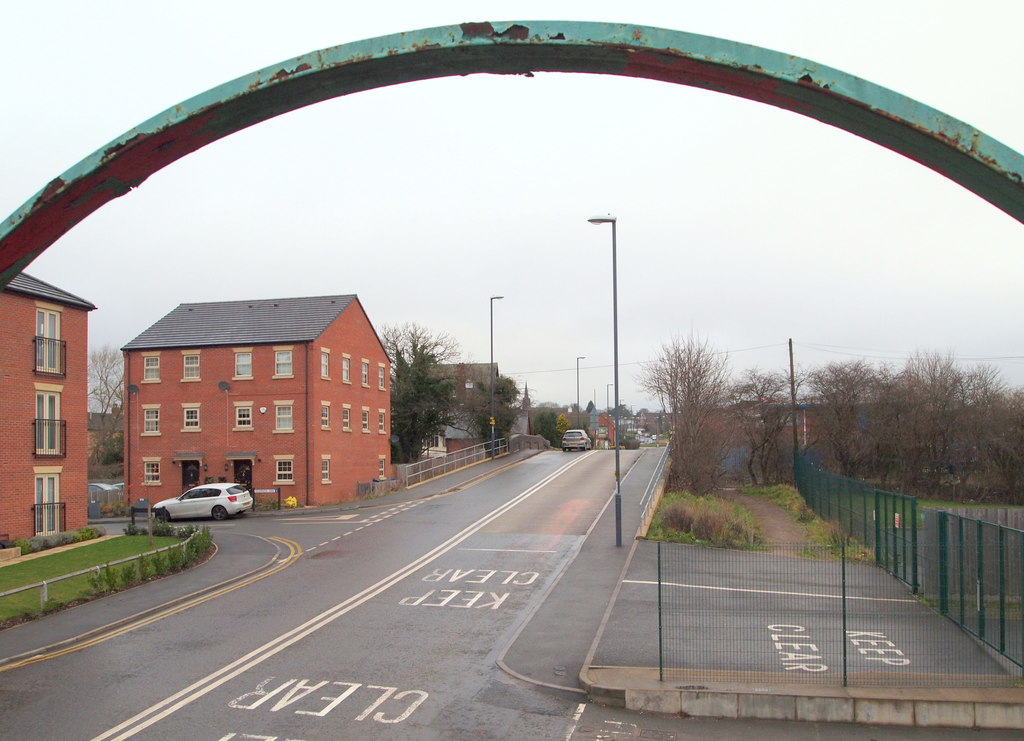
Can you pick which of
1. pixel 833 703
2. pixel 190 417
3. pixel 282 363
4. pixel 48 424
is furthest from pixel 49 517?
pixel 833 703

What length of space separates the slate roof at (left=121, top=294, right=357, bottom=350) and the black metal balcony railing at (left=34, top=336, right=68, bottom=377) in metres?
13.4

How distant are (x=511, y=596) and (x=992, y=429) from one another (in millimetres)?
35263

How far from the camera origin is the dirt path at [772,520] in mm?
28413

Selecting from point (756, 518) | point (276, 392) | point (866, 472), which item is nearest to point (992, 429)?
point (866, 472)

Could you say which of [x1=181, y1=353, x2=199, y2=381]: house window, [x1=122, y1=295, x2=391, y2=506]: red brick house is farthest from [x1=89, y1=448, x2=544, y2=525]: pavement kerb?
[x1=181, y1=353, x2=199, y2=381]: house window

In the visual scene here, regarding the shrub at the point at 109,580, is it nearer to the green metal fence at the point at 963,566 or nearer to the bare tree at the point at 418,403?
the green metal fence at the point at 963,566

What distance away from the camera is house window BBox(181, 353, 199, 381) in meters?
41.8

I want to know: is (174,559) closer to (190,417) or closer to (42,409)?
(42,409)

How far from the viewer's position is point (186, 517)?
3578 cm

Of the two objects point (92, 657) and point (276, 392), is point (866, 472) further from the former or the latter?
point (92, 657)

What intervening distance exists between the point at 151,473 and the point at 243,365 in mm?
7239

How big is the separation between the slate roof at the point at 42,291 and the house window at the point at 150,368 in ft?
47.0

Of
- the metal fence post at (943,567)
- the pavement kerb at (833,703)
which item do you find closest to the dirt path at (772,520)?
the metal fence post at (943,567)

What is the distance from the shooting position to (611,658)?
39.3ft
